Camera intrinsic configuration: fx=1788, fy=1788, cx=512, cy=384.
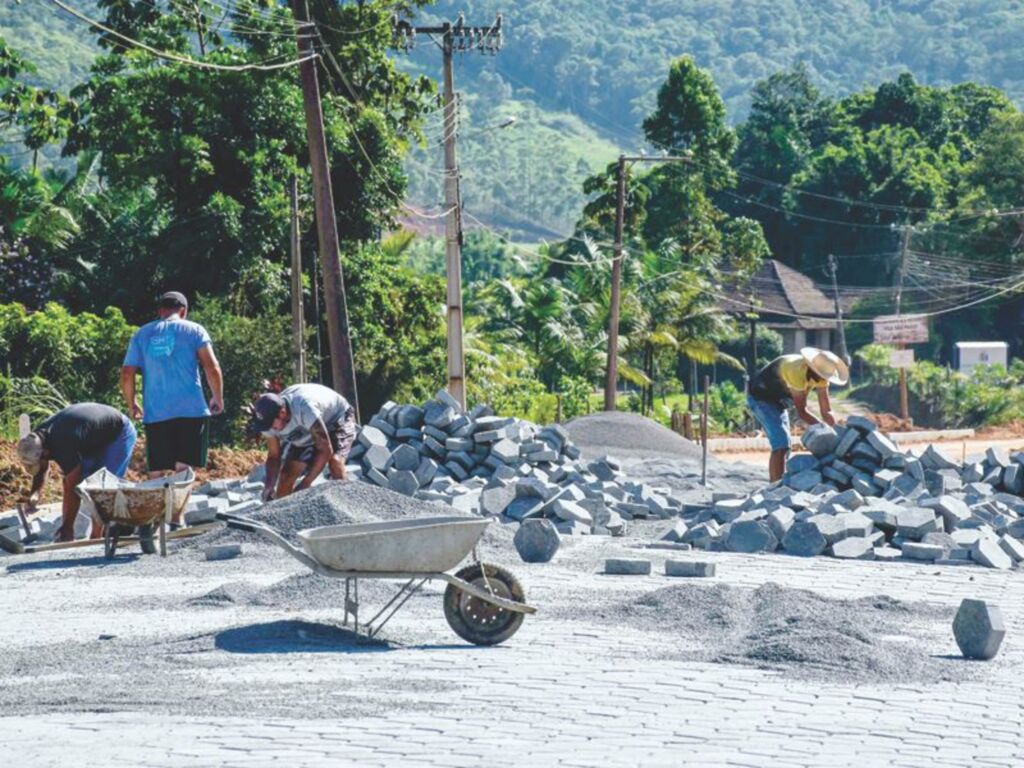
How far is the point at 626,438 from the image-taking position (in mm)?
25969

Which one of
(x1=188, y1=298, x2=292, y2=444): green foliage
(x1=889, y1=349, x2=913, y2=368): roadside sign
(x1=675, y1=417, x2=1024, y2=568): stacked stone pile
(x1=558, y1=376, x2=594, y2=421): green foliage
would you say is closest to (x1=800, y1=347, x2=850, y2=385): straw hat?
(x1=675, y1=417, x2=1024, y2=568): stacked stone pile

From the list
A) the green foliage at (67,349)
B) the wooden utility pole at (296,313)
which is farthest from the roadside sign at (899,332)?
the green foliage at (67,349)

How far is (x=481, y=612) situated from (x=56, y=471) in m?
12.4

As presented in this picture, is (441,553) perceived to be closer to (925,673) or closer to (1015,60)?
(925,673)

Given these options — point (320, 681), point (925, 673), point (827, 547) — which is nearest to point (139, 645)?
point (320, 681)

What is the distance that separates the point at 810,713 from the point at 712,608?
2.75 meters

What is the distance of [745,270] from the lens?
54656 millimetres

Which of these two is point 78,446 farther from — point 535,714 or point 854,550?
point 535,714

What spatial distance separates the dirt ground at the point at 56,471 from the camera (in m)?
19.0

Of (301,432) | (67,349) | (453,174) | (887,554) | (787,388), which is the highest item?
(453,174)

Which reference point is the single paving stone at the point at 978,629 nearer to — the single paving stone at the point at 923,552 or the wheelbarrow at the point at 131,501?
the single paving stone at the point at 923,552

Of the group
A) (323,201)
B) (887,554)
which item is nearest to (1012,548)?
(887,554)

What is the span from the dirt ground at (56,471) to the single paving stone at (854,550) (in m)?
8.70

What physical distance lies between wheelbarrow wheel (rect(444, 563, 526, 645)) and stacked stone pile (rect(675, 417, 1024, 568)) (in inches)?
208
